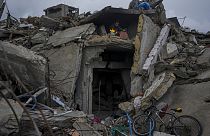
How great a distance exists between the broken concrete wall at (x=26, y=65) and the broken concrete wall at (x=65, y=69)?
2.11m

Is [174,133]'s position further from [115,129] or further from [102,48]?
[102,48]

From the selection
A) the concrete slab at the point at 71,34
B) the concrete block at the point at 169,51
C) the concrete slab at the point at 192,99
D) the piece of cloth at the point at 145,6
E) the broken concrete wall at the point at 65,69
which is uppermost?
the piece of cloth at the point at 145,6

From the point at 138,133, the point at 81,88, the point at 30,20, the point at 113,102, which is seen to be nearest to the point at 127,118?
the point at 138,133

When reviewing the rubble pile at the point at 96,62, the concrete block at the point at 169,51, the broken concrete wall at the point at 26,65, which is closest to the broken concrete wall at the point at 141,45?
the rubble pile at the point at 96,62

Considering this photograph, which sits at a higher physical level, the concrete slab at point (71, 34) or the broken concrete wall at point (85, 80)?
the concrete slab at point (71, 34)

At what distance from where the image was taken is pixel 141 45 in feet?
42.1

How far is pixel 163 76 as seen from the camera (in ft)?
38.3

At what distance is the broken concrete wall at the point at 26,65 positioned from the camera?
916 centimetres

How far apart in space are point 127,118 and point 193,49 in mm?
5166

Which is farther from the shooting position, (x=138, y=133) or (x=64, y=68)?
(x=64, y=68)

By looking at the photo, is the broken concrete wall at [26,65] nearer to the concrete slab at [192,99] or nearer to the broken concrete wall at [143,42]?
the broken concrete wall at [143,42]

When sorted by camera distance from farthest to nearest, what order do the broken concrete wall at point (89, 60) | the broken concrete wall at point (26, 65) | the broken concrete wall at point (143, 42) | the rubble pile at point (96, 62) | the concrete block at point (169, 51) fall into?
the concrete block at point (169, 51) → the broken concrete wall at point (89, 60) → the broken concrete wall at point (143, 42) → the rubble pile at point (96, 62) → the broken concrete wall at point (26, 65)

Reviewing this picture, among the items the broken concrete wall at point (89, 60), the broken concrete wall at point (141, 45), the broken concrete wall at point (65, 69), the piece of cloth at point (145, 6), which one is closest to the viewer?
the broken concrete wall at point (65, 69)

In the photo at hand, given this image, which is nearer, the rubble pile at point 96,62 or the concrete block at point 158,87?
the rubble pile at point 96,62
